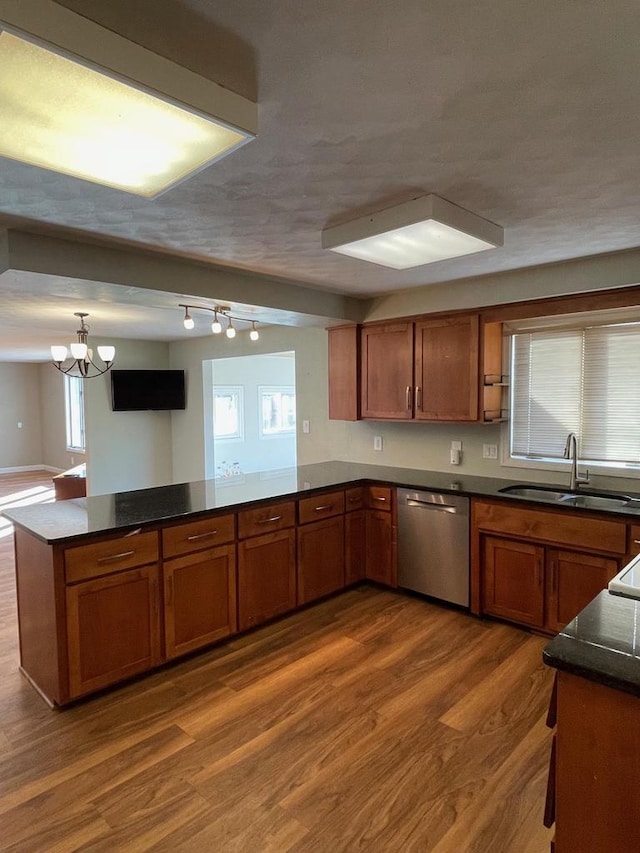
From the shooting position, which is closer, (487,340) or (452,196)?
(452,196)

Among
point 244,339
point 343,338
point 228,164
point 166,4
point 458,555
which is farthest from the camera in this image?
point 244,339

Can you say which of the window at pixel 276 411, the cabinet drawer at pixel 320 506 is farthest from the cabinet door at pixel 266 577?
the window at pixel 276 411

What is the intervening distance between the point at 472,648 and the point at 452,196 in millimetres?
2517

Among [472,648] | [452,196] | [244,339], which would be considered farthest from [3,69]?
[244,339]

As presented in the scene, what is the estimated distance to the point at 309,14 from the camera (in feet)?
3.55

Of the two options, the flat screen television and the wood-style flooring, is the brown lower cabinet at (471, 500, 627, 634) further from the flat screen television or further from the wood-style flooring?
the flat screen television

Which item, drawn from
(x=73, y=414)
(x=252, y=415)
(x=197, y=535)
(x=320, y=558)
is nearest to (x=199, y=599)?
(x=197, y=535)

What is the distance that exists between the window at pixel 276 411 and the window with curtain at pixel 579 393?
173 inches

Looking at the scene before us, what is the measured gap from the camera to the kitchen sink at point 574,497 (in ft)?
10.2

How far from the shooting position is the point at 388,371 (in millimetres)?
4074

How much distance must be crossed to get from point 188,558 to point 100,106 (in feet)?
7.34

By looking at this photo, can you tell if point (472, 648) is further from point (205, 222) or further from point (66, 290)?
point (66, 290)

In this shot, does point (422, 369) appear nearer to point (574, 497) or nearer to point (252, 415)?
point (574, 497)

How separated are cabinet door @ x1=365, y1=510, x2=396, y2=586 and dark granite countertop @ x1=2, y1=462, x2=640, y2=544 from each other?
307 millimetres
